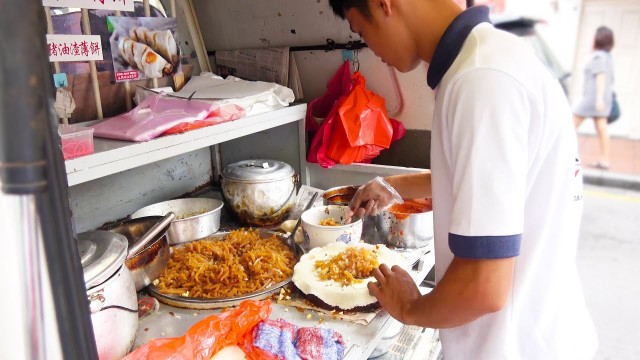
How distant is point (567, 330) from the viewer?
3.19ft

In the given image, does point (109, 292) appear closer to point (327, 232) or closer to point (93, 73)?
point (327, 232)

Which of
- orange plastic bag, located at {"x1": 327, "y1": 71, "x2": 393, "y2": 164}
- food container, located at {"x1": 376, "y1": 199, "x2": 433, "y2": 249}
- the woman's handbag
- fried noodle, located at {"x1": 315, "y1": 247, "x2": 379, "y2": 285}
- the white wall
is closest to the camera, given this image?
fried noodle, located at {"x1": 315, "y1": 247, "x2": 379, "y2": 285}

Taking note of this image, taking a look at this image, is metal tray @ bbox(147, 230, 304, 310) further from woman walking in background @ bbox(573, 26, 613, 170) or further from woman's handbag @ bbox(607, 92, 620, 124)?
woman's handbag @ bbox(607, 92, 620, 124)

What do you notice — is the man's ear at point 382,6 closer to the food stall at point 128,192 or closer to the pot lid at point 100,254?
the food stall at point 128,192

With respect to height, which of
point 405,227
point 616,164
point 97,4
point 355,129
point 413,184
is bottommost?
point 616,164

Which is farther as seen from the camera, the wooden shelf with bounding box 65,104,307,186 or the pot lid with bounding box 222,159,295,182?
the pot lid with bounding box 222,159,295,182

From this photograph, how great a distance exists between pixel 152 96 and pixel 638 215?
5.13 m

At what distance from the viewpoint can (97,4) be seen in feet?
5.52

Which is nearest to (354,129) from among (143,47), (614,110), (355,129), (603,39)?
(355,129)

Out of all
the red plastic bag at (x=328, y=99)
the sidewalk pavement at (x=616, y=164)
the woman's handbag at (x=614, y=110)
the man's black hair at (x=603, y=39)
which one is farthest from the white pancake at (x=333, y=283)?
the sidewalk pavement at (x=616, y=164)

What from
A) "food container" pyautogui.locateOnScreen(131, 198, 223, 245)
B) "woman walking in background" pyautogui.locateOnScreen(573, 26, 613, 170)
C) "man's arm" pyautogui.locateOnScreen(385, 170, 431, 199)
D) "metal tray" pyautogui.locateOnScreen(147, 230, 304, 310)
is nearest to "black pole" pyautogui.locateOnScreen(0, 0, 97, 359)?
"metal tray" pyautogui.locateOnScreen(147, 230, 304, 310)

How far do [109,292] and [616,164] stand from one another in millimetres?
6458

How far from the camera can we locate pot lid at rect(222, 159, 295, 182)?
1829 mm

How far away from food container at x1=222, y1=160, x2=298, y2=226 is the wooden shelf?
0.20m
